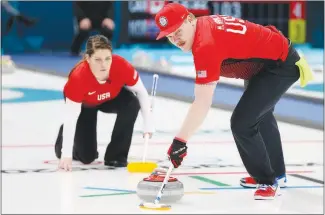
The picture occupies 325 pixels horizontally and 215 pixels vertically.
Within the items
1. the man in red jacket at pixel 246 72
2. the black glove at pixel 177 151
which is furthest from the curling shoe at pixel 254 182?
the black glove at pixel 177 151

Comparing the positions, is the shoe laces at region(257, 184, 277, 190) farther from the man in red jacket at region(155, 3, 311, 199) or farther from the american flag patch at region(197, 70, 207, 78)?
the american flag patch at region(197, 70, 207, 78)

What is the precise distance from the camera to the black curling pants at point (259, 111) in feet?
17.1

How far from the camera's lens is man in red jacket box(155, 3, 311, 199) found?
4.90 m

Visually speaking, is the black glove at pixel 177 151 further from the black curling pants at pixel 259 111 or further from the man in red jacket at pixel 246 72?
the black curling pants at pixel 259 111

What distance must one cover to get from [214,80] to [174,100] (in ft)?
18.5

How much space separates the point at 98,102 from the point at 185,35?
1652 millimetres

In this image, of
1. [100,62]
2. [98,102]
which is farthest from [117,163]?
[100,62]

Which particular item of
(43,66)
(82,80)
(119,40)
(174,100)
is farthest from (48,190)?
(119,40)

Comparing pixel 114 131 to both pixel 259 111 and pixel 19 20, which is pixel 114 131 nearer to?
pixel 259 111

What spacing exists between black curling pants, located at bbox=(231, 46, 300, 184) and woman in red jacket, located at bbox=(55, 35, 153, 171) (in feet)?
3.87

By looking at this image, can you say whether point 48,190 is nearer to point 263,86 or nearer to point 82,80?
point 82,80

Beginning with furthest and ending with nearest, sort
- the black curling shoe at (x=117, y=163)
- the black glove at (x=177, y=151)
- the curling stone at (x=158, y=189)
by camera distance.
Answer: the black curling shoe at (x=117, y=163)
the curling stone at (x=158, y=189)
the black glove at (x=177, y=151)

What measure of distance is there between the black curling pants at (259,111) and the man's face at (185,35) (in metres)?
0.53

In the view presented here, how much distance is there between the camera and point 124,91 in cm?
654
